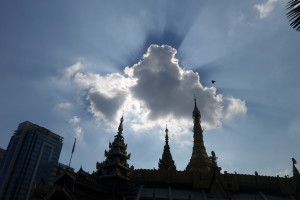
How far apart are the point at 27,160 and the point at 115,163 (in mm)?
98264

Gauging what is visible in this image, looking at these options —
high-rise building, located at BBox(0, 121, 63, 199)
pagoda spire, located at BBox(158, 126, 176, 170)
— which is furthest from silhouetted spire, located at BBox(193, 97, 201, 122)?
high-rise building, located at BBox(0, 121, 63, 199)

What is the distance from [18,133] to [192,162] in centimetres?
10802

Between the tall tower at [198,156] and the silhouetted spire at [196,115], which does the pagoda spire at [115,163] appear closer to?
the tall tower at [198,156]

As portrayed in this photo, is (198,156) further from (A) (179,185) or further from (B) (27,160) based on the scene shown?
(B) (27,160)

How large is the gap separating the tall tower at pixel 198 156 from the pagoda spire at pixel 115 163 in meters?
13.0

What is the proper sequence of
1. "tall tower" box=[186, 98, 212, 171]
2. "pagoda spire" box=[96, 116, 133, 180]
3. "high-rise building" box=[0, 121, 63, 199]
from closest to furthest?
"pagoda spire" box=[96, 116, 133, 180], "tall tower" box=[186, 98, 212, 171], "high-rise building" box=[0, 121, 63, 199]

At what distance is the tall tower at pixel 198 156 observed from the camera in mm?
42156

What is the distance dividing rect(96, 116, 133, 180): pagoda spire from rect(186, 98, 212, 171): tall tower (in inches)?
510

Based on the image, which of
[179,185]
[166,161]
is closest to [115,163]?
[179,185]

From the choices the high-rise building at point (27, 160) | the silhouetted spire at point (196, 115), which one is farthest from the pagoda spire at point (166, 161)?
the high-rise building at point (27, 160)

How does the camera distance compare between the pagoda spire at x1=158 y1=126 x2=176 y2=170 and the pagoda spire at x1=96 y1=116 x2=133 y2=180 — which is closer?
the pagoda spire at x1=96 y1=116 x2=133 y2=180

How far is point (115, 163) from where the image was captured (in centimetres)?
3350

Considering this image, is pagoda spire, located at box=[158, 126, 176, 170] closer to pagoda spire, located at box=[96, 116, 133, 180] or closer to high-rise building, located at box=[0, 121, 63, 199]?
pagoda spire, located at box=[96, 116, 133, 180]

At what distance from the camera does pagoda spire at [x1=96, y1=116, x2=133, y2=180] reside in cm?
3241
